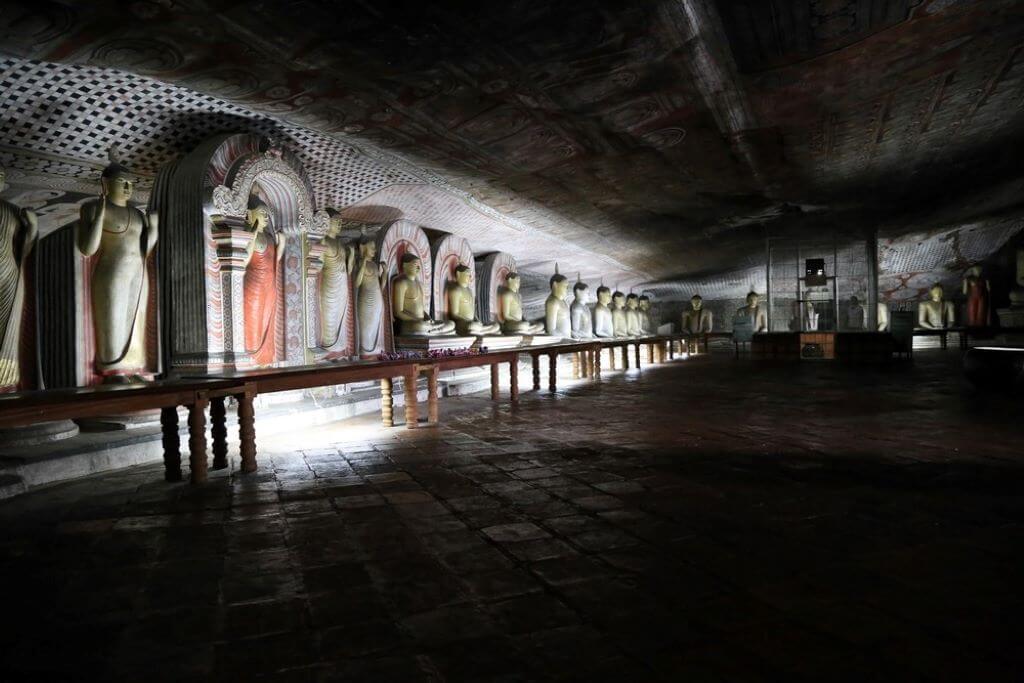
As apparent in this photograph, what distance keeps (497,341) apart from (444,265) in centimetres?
162

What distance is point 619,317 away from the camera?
17562 mm

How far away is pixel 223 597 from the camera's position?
2037mm

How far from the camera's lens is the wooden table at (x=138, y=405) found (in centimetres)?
294

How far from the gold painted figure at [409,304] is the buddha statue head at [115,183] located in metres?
4.36

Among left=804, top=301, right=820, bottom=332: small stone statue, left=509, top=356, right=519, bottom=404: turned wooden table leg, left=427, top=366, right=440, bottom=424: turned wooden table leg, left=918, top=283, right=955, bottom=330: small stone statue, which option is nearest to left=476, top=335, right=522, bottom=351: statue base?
left=509, top=356, right=519, bottom=404: turned wooden table leg

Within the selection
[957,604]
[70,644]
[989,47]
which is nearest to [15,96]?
[70,644]

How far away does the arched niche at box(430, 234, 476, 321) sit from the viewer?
10217 mm

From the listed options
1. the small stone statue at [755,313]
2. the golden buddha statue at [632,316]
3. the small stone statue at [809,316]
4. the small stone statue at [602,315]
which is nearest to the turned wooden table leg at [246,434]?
the small stone statue at [602,315]

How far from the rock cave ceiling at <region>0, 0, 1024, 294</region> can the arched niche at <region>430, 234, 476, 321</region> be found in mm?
365

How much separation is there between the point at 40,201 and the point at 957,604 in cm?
642

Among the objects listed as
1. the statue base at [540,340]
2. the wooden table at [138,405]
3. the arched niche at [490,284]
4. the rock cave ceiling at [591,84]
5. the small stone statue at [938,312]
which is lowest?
the wooden table at [138,405]

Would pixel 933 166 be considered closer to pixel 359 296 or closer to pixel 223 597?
pixel 359 296

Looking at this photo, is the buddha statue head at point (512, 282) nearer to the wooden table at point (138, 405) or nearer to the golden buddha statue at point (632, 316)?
the golden buddha statue at point (632, 316)

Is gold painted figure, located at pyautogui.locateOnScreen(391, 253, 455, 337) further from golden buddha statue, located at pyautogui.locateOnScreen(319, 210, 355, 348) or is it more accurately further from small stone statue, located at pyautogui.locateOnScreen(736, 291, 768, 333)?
small stone statue, located at pyautogui.locateOnScreen(736, 291, 768, 333)
